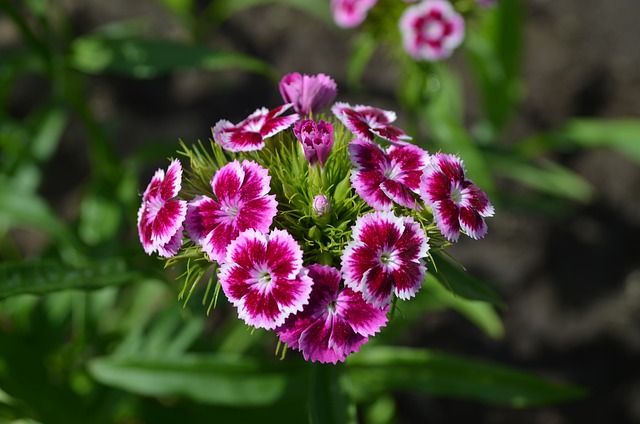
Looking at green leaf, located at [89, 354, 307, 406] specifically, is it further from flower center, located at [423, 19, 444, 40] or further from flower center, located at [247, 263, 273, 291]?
flower center, located at [423, 19, 444, 40]

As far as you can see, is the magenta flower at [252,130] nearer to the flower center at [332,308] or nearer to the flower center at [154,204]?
the flower center at [154,204]

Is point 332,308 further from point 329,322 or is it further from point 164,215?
point 164,215

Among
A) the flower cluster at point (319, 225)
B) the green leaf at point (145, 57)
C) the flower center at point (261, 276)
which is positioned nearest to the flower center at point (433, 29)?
the green leaf at point (145, 57)

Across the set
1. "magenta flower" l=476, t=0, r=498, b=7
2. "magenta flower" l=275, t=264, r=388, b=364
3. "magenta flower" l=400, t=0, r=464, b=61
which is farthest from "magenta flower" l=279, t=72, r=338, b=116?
"magenta flower" l=476, t=0, r=498, b=7

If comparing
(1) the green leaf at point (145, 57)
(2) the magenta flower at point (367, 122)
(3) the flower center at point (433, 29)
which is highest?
(3) the flower center at point (433, 29)

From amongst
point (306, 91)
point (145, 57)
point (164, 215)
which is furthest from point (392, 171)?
point (145, 57)

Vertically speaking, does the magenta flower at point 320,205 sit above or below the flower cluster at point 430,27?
below

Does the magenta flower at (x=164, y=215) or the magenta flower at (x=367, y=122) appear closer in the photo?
the magenta flower at (x=164, y=215)
